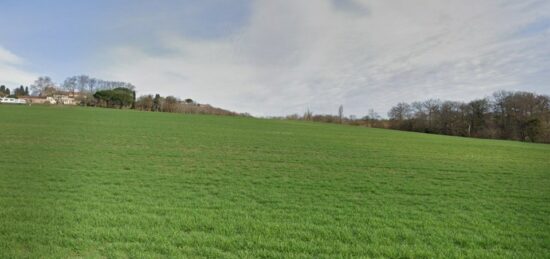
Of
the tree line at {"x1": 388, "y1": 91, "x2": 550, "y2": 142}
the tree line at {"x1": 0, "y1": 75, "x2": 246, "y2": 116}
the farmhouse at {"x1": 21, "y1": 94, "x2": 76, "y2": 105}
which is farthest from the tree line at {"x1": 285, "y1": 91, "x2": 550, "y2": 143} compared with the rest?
the farmhouse at {"x1": 21, "y1": 94, "x2": 76, "y2": 105}

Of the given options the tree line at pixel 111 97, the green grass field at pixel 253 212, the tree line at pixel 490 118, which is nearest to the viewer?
the green grass field at pixel 253 212

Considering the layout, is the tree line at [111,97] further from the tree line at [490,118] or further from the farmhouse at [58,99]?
the tree line at [490,118]

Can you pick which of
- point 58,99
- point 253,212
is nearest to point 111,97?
point 58,99

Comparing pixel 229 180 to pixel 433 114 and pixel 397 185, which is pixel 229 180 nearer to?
pixel 397 185

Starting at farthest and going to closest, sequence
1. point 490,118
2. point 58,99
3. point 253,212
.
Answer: point 58,99, point 490,118, point 253,212

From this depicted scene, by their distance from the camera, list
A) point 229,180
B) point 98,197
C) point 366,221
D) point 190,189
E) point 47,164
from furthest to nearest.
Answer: point 47,164 → point 229,180 → point 190,189 → point 98,197 → point 366,221

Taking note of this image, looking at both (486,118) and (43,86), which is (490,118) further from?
(43,86)

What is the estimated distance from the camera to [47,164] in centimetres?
1141

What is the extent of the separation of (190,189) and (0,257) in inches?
193

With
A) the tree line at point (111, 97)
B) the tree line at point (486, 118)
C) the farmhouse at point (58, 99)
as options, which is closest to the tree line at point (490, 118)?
the tree line at point (486, 118)

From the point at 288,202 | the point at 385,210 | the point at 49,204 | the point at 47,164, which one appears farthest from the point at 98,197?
the point at 385,210

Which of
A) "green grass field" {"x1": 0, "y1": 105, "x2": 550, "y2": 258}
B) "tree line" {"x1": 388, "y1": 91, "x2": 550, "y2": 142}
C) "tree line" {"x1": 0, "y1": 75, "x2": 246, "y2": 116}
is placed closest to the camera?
"green grass field" {"x1": 0, "y1": 105, "x2": 550, "y2": 258}

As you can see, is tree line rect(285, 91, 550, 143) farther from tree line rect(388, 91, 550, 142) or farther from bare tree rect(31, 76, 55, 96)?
bare tree rect(31, 76, 55, 96)

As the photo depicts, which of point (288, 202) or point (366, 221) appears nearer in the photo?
point (366, 221)
